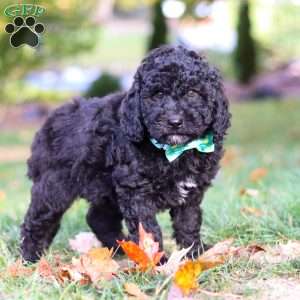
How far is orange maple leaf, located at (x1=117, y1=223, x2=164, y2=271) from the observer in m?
3.71

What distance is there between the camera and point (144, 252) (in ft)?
12.4

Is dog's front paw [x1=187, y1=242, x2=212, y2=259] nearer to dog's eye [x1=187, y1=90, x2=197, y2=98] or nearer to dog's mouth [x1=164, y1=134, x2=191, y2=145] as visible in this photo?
dog's mouth [x1=164, y1=134, x2=191, y2=145]

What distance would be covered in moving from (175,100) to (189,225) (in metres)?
0.95

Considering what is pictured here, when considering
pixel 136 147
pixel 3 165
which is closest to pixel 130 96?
pixel 136 147

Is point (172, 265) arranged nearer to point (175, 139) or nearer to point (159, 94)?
point (175, 139)

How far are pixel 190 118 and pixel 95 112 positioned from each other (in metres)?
1.00

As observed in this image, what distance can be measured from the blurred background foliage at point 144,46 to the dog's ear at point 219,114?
1072 cm

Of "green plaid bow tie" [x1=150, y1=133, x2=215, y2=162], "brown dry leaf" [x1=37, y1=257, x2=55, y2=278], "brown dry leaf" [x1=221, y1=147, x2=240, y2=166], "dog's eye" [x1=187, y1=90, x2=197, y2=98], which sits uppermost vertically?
"dog's eye" [x1=187, y1=90, x2=197, y2=98]

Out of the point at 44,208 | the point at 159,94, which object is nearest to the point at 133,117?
the point at 159,94

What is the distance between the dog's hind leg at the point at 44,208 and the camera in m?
4.89

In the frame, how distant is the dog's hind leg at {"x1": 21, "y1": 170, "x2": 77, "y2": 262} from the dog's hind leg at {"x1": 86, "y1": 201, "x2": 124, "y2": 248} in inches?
15.6

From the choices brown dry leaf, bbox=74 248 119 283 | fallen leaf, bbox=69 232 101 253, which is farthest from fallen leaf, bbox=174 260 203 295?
fallen leaf, bbox=69 232 101 253

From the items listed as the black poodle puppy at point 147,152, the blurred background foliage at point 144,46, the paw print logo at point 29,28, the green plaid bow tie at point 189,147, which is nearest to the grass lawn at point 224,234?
the black poodle puppy at point 147,152

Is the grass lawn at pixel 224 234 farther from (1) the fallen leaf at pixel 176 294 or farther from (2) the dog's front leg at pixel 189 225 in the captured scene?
(2) the dog's front leg at pixel 189 225
